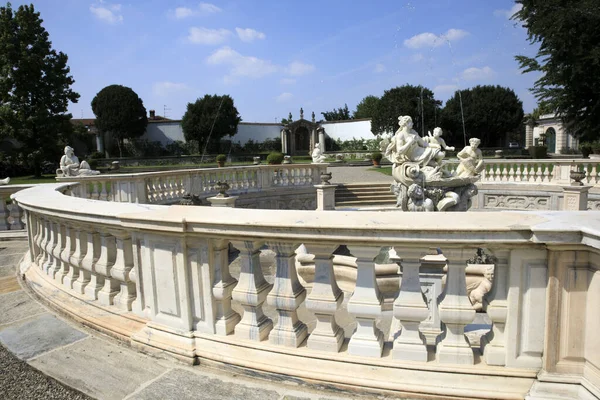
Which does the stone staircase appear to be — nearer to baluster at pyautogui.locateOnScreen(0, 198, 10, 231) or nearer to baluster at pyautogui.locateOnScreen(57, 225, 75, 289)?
baluster at pyautogui.locateOnScreen(0, 198, 10, 231)

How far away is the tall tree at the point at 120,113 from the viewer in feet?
161

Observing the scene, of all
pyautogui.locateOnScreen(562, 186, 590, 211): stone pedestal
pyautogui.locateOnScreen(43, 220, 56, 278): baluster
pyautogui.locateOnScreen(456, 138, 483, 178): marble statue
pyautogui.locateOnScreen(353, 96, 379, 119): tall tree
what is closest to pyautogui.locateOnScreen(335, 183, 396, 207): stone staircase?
pyautogui.locateOnScreen(562, 186, 590, 211): stone pedestal

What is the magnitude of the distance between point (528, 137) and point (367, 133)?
25.9 meters

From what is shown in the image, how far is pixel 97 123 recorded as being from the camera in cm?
5028

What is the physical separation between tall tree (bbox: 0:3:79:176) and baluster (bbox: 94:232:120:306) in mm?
30646

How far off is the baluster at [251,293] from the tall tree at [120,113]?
170ft

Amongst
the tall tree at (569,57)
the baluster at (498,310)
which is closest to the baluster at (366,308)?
the baluster at (498,310)

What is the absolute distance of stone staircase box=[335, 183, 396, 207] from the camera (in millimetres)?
17750

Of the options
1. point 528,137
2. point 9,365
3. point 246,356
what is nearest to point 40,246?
point 9,365

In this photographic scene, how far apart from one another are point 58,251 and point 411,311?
11.4 feet

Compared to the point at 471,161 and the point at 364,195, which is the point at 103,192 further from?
the point at 364,195

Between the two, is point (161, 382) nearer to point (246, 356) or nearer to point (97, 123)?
point (246, 356)

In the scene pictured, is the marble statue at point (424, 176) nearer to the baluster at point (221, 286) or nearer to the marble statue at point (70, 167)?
the baluster at point (221, 286)

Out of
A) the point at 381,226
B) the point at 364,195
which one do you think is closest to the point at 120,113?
the point at 364,195
